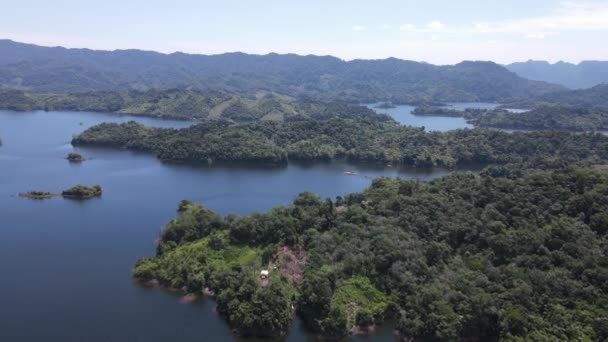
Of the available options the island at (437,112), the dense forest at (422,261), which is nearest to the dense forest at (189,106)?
the island at (437,112)

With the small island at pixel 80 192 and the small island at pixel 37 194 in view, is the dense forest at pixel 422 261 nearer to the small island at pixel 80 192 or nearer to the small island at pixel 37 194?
the small island at pixel 80 192

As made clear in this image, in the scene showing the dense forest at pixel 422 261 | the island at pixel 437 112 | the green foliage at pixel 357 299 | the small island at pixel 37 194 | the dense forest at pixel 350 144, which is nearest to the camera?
the dense forest at pixel 422 261

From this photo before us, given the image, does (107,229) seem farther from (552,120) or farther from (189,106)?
(552,120)

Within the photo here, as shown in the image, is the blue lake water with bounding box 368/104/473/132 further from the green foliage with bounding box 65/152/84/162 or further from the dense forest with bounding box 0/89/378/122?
the green foliage with bounding box 65/152/84/162

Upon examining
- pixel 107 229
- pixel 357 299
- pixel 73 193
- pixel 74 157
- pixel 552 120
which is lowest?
pixel 357 299

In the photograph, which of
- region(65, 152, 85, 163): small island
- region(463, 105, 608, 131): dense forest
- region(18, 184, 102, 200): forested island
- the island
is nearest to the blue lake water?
the island

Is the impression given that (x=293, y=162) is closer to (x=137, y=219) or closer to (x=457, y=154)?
(x=457, y=154)

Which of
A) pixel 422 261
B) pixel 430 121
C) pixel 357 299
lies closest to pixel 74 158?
pixel 357 299
